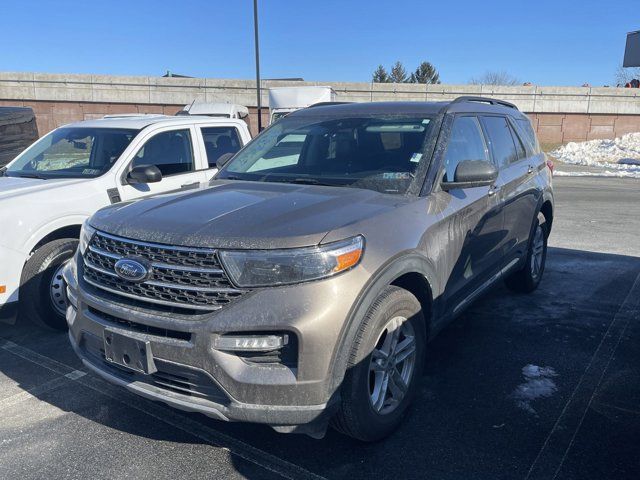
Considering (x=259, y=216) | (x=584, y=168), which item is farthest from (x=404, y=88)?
(x=259, y=216)

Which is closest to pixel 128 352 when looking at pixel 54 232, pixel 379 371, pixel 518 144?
pixel 379 371

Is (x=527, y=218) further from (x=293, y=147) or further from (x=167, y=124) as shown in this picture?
(x=167, y=124)

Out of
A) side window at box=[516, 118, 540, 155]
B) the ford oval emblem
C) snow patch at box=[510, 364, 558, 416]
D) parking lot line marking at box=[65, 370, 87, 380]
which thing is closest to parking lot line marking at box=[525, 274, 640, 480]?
snow patch at box=[510, 364, 558, 416]

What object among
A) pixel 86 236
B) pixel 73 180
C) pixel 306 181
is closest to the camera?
pixel 86 236

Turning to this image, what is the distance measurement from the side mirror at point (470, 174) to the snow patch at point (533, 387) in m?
1.47

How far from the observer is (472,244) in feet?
12.9

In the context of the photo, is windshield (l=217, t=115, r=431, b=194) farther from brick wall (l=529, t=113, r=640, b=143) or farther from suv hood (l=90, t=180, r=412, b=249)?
brick wall (l=529, t=113, r=640, b=143)

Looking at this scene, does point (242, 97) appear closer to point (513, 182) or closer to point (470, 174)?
point (513, 182)

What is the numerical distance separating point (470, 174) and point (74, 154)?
4188 millimetres

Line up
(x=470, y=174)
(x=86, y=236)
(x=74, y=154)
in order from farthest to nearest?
(x=74, y=154), (x=470, y=174), (x=86, y=236)

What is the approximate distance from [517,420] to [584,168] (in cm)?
2276

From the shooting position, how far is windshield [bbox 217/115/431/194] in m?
3.64

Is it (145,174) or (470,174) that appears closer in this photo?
(470,174)

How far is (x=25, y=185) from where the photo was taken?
4.85 m
